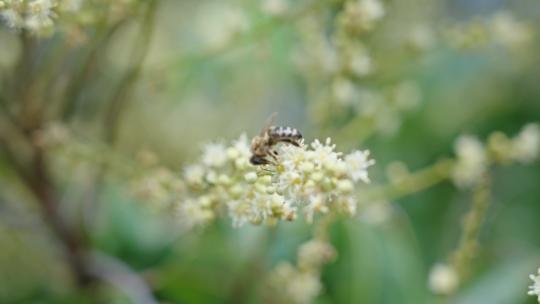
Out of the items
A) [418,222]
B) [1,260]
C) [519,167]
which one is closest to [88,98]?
[1,260]

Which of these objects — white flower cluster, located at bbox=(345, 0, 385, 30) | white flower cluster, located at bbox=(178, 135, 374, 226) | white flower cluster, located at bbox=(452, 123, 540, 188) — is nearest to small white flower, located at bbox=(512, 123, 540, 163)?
white flower cluster, located at bbox=(452, 123, 540, 188)

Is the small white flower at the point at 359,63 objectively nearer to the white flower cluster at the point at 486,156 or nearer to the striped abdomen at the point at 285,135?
the white flower cluster at the point at 486,156

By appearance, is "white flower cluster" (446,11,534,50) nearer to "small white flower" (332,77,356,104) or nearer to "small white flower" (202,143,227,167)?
"small white flower" (332,77,356,104)

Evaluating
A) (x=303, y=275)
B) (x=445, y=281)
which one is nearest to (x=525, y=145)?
(x=445, y=281)

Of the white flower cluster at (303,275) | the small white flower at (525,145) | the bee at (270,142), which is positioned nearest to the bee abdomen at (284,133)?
the bee at (270,142)

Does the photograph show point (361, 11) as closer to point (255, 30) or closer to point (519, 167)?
point (255, 30)

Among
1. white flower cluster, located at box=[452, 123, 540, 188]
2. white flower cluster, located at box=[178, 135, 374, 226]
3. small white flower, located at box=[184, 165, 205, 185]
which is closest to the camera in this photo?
white flower cluster, located at box=[178, 135, 374, 226]
